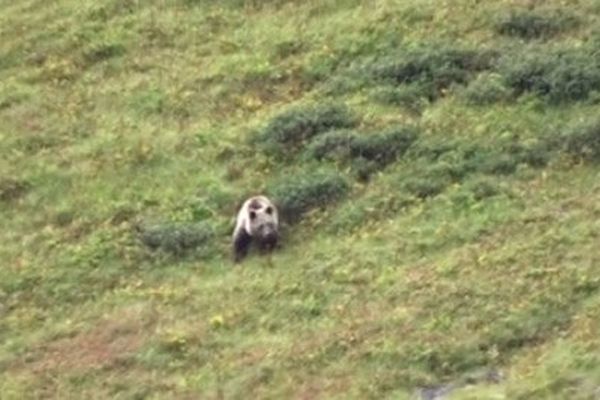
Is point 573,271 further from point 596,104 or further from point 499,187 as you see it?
point 596,104

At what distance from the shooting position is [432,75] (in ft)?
93.2

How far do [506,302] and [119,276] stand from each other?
21.1ft

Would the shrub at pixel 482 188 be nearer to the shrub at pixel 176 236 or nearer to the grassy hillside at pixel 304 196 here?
the grassy hillside at pixel 304 196

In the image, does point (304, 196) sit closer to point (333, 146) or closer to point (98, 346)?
point (333, 146)

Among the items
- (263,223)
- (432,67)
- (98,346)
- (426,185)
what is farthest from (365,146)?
(98,346)

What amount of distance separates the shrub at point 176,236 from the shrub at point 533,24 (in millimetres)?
8266

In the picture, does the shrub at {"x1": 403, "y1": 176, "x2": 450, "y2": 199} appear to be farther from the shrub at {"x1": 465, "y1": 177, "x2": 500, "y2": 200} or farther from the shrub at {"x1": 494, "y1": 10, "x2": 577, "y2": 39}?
the shrub at {"x1": 494, "y1": 10, "x2": 577, "y2": 39}

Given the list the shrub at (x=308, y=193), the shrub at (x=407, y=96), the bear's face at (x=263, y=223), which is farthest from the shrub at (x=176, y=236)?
the shrub at (x=407, y=96)

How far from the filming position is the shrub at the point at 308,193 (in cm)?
2492

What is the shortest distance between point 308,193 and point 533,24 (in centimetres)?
714

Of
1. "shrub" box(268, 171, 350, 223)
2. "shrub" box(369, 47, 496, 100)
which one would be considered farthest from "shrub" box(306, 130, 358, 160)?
"shrub" box(369, 47, 496, 100)

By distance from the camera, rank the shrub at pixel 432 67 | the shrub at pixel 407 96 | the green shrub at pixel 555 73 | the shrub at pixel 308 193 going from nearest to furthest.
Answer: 1. the shrub at pixel 308 193
2. the green shrub at pixel 555 73
3. the shrub at pixel 407 96
4. the shrub at pixel 432 67

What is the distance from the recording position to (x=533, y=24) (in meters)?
29.8

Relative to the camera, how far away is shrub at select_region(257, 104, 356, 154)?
88.6ft
